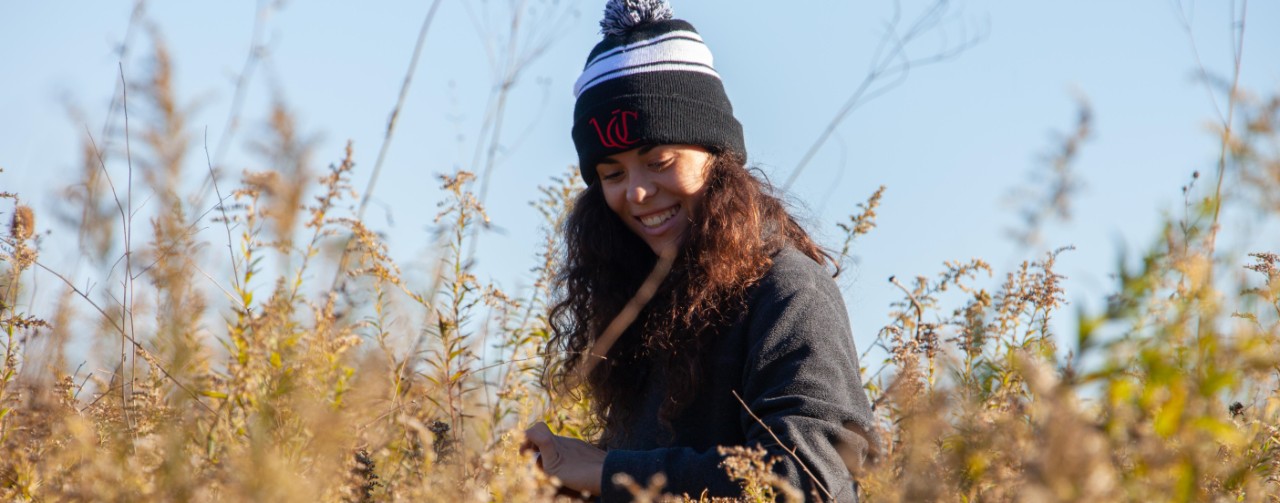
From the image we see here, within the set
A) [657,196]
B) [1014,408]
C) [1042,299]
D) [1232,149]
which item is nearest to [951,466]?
[1014,408]

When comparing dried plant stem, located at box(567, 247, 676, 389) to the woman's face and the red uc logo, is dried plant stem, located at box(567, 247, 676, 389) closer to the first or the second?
the woman's face

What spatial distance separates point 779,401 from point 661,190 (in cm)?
91

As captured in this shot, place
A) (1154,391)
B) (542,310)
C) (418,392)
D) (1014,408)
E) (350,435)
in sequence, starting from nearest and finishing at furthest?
(1154,391)
(1014,408)
(350,435)
(418,392)
(542,310)

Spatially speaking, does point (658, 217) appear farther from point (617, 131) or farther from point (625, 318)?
point (625, 318)

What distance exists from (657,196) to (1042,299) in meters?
1.05

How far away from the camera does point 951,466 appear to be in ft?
4.51

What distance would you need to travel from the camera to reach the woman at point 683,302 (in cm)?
249

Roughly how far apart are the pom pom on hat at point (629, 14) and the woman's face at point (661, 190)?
43cm

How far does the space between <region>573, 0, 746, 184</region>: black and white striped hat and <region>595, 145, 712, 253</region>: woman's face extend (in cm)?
4

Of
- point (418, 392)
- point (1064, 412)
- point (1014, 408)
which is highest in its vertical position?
point (418, 392)

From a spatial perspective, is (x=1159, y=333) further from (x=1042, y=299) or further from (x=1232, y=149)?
(x=1042, y=299)

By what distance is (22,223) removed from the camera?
270 centimetres

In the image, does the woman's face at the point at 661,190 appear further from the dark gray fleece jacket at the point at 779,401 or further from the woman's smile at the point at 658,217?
the dark gray fleece jacket at the point at 779,401

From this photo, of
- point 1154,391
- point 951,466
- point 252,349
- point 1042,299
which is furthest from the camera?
point 1042,299
